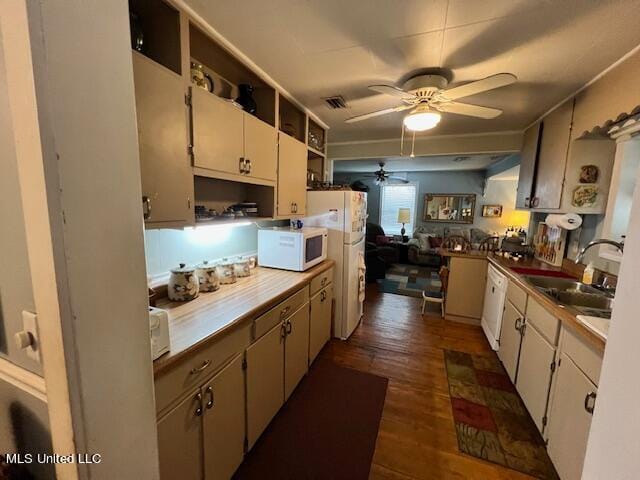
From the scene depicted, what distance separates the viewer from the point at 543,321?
1769 millimetres

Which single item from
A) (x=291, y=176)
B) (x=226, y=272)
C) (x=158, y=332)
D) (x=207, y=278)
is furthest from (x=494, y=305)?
(x=158, y=332)

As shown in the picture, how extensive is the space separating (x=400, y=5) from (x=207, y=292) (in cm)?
190

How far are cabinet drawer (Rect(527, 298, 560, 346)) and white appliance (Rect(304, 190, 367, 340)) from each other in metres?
1.54

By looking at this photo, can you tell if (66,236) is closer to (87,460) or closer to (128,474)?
(87,460)

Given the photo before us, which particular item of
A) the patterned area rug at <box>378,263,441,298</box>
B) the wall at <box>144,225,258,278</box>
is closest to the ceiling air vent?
the wall at <box>144,225,258,278</box>

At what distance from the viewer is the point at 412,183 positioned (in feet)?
23.9

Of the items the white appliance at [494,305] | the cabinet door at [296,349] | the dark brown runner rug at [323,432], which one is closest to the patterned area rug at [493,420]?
the white appliance at [494,305]

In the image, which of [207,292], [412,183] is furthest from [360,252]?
[412,183]

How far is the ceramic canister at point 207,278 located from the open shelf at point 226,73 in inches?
48.7

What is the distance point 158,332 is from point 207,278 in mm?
804

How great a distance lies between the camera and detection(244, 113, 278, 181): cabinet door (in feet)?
6.02

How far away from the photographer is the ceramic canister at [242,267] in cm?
205

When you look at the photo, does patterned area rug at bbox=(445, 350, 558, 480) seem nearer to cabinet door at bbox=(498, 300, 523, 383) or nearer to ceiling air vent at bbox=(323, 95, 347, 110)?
cabinet door at bbox=(498, 300, 523, 383)

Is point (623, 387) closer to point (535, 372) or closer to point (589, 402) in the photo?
point (589, 402)
